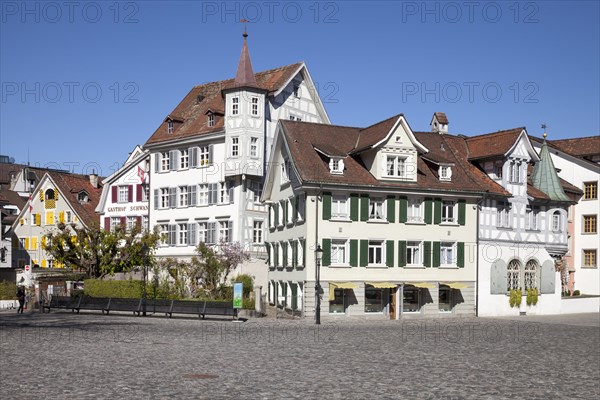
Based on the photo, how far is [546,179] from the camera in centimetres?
5600

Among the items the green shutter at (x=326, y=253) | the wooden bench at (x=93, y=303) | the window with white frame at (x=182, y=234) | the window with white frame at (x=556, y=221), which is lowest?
the wooden bench at (x=93, y=303)

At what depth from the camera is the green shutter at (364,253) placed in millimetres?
46688

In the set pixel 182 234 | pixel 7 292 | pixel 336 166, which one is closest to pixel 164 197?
pixel 182 234

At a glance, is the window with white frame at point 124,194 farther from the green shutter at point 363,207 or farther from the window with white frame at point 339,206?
the green shutter at point 363,207

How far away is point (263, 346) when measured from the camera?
2627cm

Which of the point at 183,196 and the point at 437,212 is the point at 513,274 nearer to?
the point at 437,212

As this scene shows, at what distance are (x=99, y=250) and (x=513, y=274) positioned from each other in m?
26.7

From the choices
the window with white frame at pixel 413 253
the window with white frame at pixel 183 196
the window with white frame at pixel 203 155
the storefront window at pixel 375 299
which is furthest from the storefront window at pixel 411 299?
the window with white frame at pixel 183 196

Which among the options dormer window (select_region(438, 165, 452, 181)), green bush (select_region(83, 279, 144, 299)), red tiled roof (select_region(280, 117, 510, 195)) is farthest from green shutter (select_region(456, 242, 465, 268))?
green bush (select_region(83, 279, 144, 299))

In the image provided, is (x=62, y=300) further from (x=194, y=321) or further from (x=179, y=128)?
(x=179, y=128)

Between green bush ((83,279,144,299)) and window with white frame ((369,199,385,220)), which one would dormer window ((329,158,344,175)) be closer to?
window with white frame ((369,199,385,220))

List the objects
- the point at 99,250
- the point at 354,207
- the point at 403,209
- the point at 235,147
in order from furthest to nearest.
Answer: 1. the point at 235,147
2. the point at 99,250
3. the point at 403,209
4. the point at 354,207

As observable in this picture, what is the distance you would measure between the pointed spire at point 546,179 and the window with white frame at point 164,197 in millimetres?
25669

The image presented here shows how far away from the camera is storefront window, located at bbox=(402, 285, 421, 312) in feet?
158
